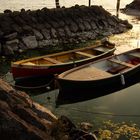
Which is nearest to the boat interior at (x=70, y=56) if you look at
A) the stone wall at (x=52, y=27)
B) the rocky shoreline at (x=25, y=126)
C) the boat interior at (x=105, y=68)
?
the boat interior at (x=105, y=68)

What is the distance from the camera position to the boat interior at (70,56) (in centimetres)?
1825

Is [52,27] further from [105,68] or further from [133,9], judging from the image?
[133,9]

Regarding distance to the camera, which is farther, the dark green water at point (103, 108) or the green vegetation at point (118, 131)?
the dark green water at point (103, 108)

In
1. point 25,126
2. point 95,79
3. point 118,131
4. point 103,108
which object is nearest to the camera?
point 25,126

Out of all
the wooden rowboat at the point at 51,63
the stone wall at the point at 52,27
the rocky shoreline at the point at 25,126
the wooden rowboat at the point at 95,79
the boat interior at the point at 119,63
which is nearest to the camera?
the rocky shoreline at the point at 25,126

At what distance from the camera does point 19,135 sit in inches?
294

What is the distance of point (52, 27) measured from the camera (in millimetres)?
27703

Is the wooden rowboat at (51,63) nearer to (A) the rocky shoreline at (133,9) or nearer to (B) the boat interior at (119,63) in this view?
(B) the boat interior at (119,63)

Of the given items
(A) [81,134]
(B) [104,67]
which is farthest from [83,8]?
(A) [81,134]

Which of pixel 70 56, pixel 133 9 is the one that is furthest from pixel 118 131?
pixel 133 9

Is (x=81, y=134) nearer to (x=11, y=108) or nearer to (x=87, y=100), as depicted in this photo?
(x=11, y=108)

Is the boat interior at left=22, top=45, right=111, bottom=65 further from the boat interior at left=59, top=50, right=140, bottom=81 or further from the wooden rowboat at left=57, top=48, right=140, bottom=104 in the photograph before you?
the wooden rowboat at left=57, top=48, right=140, bottom=104

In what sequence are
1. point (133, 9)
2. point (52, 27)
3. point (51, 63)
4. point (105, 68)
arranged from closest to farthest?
1. point (51, 63)
2. point (105, 68)
3. point (52, 27)
4. point (133, 9)

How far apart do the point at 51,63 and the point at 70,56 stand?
241 centimetres
